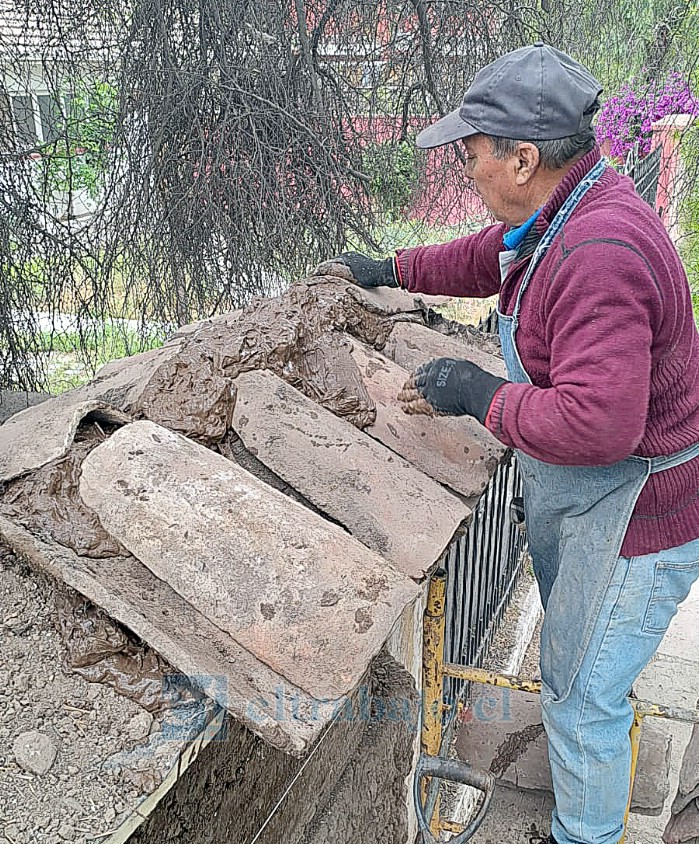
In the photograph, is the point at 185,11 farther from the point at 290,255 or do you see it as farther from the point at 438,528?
the point at 438,528

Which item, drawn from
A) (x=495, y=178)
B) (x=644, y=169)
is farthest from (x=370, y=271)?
(x=644, y=169)

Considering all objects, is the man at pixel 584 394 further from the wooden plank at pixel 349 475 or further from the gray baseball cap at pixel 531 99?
the wooden plank at pixel 349 475

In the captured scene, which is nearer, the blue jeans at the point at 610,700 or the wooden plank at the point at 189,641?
the wooden plank at the point at 189,641

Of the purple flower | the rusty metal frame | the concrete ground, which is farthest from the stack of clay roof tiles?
the purple flower

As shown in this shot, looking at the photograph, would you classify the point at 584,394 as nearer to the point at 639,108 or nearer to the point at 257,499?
the point at 257,499

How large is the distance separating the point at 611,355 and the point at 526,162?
23.2 inches

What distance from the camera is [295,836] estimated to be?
7.11 ft

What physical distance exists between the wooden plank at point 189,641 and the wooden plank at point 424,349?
1.38 metres

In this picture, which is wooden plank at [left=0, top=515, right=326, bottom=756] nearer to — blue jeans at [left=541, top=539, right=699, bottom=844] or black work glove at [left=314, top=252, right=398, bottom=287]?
blue jeans at [left=541, top=539, right=699, bottom=844]

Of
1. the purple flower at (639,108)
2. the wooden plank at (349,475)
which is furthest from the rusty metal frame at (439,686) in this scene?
the purple flower at (639,108)

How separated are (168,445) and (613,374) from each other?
98cm

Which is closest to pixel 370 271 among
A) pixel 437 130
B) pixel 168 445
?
pixel 437 130

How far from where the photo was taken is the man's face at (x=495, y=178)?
196 centimetres

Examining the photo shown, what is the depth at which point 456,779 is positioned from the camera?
2383mm
